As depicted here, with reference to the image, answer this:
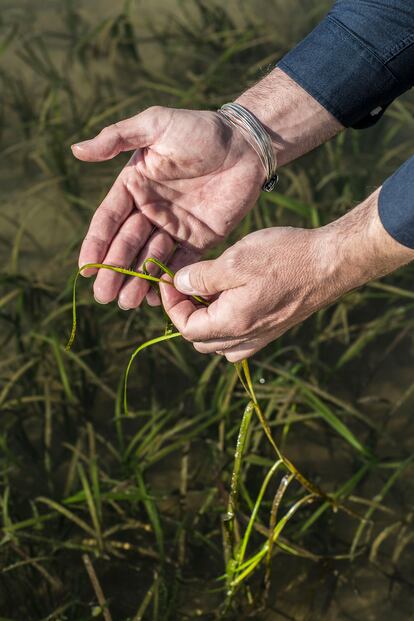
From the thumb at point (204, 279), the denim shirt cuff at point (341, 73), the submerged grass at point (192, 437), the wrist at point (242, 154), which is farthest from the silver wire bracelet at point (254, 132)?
the submerged grass at point (192, 437)

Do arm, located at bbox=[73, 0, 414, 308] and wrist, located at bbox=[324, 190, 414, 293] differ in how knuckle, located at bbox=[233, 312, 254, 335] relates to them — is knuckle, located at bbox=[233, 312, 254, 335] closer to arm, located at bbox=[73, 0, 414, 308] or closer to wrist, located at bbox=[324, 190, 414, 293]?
wrist, located at bbox=[324, 190, 414, 293]

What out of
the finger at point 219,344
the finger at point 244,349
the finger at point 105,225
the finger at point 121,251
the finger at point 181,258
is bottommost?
the finger at point 244,349

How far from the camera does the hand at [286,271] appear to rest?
1917 millimetres

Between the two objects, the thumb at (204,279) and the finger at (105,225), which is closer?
the thumb at (204,279)

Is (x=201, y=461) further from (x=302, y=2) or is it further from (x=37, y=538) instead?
(x=302, y=2)

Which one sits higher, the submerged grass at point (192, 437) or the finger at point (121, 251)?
the finger at point (121, 251)

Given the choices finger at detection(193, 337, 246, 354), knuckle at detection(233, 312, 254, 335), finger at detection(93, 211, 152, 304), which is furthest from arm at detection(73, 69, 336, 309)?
knuckle at detection(233, 312, 254, 335)

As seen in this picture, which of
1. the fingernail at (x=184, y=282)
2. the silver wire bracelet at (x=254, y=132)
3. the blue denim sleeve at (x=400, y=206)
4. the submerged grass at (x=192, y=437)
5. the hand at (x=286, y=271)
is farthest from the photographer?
the submerged grass at (x=192, y=437)

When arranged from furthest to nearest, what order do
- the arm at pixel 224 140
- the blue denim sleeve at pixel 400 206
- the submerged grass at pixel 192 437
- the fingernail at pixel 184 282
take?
the submerged grass at pixel 192 437
the arm at pixel 224 140
the fingernail at pixel 184 282
the blue denim sleeve at pixel 400 206

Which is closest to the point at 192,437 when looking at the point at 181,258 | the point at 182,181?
the point at 181,258

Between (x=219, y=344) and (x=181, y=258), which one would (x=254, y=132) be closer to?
(x=181, y=258)

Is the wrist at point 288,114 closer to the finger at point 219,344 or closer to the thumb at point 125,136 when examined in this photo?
the thumb at point 125,136

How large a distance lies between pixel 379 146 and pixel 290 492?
1.88 m

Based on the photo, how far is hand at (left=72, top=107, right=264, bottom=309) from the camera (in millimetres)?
2189
